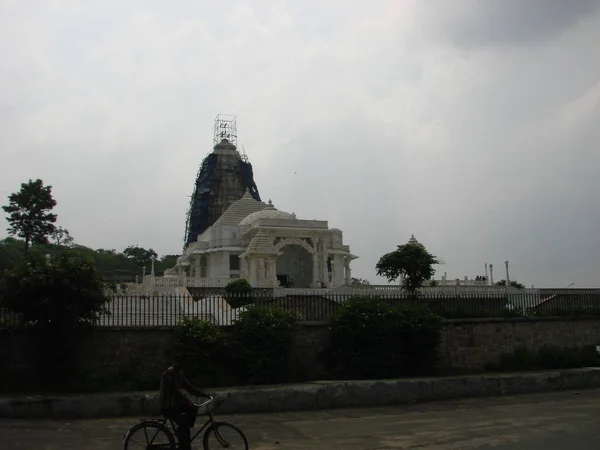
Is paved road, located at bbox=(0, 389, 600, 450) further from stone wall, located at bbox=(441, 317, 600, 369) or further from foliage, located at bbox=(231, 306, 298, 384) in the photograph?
stone wall, located at bbox=(441, 317, 600, 369)

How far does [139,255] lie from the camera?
108688 mm

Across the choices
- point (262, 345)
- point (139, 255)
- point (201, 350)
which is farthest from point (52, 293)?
point (139, 255)

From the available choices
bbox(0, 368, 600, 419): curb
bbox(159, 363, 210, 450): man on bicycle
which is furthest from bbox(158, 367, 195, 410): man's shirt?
bbox(0, 368, 600, 419): curb

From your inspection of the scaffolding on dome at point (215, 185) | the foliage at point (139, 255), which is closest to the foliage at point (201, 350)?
the scaffolding on dome at point (215, 185)

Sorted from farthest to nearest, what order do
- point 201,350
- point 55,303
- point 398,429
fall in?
point 201,350 → point 55,303 → point 398,429

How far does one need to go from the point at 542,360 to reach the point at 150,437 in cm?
1445

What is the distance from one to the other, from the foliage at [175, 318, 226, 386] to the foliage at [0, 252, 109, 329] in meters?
2.21

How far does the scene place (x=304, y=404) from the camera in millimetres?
13531

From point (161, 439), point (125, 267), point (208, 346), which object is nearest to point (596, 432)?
point (161, 439)

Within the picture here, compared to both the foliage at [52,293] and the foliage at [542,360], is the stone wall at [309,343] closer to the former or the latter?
the foliage at [542,360]

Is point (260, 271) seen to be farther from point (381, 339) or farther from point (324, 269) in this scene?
point (381, 339)

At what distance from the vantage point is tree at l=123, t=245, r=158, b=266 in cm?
10762

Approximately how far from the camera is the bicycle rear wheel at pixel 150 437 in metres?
8.07

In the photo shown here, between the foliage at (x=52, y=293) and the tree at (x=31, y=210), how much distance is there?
104 ft
